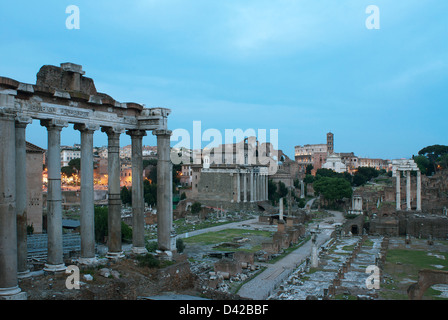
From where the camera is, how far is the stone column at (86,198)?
41.5ft

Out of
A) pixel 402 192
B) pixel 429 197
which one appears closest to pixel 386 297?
pixel 429 197

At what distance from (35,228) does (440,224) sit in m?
38.0

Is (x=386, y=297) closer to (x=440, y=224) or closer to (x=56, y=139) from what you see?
(x=56, y=139)

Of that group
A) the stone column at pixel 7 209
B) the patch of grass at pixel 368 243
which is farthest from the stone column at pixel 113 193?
the patch of grass at pixel 368 243

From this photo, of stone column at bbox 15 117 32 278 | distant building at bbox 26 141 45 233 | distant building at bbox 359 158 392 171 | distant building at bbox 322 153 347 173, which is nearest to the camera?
stone column at bbox 15 117 32 278

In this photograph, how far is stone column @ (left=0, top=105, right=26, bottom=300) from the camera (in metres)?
9.88

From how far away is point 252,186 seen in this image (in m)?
69.8

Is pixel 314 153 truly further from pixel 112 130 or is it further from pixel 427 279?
pixel 112 130

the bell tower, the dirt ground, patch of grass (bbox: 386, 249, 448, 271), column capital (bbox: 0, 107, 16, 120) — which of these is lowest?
patch of grass (bbox: 386, 249, 448, 271)

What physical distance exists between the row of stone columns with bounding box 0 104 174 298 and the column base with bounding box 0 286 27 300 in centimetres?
2

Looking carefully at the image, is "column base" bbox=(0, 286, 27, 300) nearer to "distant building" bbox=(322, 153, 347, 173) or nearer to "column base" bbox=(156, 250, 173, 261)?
"column base" bbox=(156, 250, 173, 261)

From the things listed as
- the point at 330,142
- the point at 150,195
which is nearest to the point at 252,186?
the point at 150,195

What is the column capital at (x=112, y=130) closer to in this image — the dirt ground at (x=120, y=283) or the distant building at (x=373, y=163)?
the dirt ground at (x=120, y=283)

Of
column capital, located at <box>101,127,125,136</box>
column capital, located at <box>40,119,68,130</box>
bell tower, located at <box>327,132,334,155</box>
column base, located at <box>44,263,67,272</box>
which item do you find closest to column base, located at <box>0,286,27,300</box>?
column base, located at <box>44,263,67,272</box>
